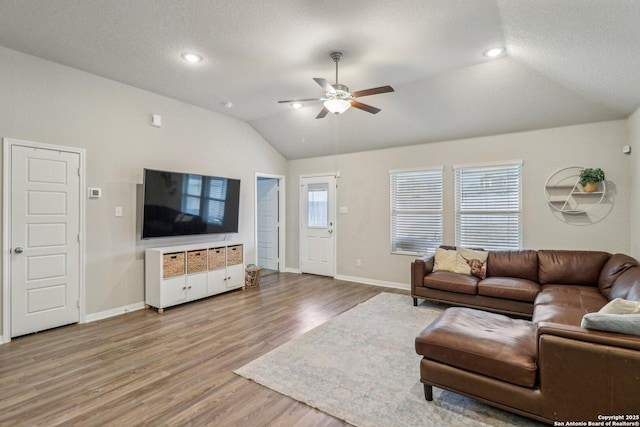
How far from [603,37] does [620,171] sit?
90.5 inches

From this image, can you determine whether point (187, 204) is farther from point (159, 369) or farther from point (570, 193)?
point (570, 193)

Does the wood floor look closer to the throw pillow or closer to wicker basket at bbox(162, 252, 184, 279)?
wicker basket at bbox(162, 252, 184, 279)

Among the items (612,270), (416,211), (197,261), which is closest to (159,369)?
(197,261)

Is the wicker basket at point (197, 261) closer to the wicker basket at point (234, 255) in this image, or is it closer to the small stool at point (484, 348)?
the wicker basket at point (234, 255)

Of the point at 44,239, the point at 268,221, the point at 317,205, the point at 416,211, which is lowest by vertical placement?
the point at 44,239

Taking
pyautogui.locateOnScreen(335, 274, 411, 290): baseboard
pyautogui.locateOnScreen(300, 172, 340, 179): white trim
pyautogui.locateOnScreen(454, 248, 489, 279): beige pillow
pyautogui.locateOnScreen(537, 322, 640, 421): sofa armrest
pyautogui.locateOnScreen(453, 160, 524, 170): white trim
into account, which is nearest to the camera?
pyautogui.locateOnScreen(537, 322, 640, 421): sofa armrest

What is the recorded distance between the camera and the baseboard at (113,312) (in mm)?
3895

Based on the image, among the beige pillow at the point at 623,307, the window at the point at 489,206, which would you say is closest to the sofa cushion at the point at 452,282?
the window at the point at 489,206

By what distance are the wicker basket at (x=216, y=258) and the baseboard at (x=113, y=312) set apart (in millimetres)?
1096

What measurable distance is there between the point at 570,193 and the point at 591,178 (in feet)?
1.08

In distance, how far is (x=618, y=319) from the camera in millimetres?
1757

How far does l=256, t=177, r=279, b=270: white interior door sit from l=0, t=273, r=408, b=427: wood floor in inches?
103

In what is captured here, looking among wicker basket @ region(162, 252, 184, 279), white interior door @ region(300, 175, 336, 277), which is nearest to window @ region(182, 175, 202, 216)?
wicker basket @ region(162, 252, 184, 279)

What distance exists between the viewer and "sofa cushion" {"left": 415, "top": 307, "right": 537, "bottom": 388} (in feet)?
6.26
